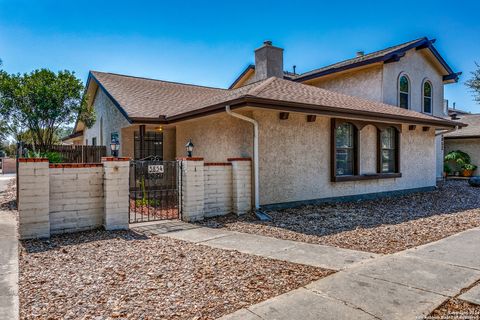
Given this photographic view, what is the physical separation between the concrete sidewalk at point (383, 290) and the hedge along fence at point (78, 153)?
12.1m

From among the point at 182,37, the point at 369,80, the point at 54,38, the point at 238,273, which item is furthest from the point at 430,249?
the point at 54,38

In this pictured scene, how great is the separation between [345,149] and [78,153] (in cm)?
1047

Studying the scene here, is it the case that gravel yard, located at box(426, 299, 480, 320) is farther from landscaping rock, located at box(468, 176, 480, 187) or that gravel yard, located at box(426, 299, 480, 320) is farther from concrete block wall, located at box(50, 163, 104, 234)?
landscaping rock, located at box(468, 176, 480, 187)

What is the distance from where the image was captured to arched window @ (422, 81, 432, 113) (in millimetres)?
17422

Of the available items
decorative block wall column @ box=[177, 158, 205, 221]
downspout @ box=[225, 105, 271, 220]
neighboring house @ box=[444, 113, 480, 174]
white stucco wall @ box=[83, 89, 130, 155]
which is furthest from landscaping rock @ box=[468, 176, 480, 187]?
white stucco wall @ box=[83, 89, 130, 155]

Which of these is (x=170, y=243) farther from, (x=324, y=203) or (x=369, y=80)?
(x=369, y=80)

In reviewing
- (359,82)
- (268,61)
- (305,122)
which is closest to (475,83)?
(359,82)

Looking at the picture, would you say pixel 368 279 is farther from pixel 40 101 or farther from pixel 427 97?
pixel 427 97

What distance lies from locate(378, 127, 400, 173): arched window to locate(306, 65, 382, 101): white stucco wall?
3271mm

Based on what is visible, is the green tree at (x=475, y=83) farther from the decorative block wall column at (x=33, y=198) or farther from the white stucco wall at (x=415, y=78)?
the decorative block wall column at (x=33, y=198)

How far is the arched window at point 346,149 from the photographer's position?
1084 centimetres

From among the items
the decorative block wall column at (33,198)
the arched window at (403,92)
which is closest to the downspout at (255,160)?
the decorative block wall column at (33,198)

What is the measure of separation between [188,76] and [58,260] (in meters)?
19.1

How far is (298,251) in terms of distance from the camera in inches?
211
